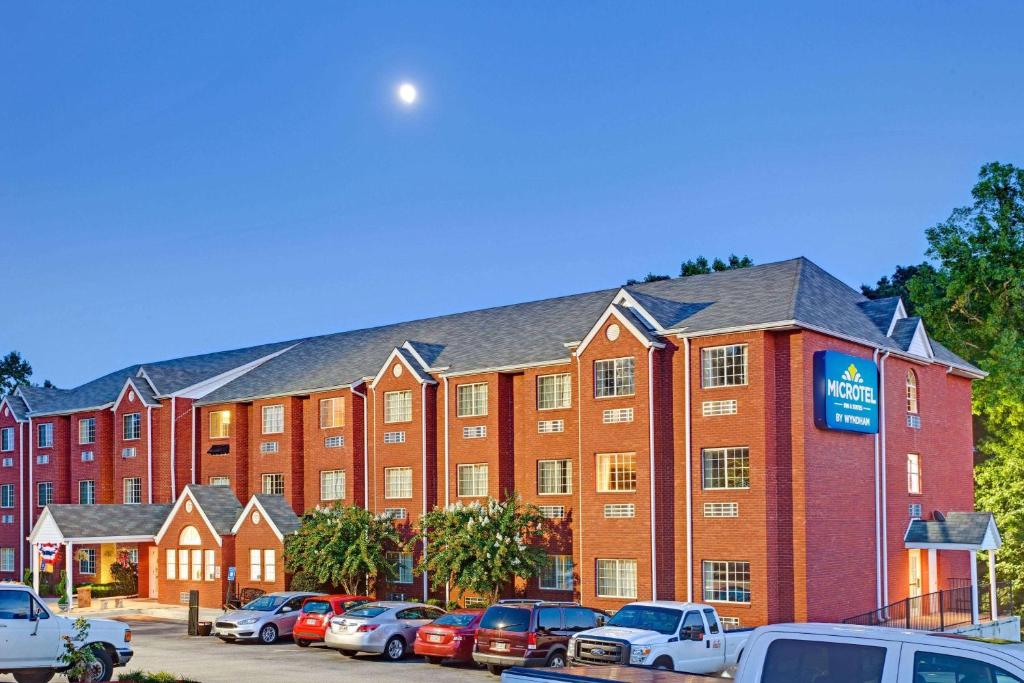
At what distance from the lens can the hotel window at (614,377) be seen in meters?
38.9

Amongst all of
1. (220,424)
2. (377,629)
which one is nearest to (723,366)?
(377,629)

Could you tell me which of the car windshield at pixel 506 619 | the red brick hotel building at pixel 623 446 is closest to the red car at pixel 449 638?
the car windshield at pixel 506 619

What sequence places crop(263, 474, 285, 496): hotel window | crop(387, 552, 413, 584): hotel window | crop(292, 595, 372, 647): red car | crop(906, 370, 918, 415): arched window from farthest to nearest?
crop(263, 474, 285, 496): hotel window, crop(387, 552, 413, 584): hotel window, crop(906, 370, 918, 415): arched window, crop(292, 595, 372, 647): red car

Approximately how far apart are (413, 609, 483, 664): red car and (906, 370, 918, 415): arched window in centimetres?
1942

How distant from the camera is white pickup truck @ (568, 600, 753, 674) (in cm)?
2509

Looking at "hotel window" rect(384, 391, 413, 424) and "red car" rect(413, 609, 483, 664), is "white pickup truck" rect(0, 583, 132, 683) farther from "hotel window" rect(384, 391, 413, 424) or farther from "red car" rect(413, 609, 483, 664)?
"hotel window" rect(384, 391, 413, 424)

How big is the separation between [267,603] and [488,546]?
7696mm

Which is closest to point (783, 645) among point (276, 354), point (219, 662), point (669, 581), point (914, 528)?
point (219, 662)

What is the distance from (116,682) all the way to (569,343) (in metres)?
23.0

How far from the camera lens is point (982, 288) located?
169ft

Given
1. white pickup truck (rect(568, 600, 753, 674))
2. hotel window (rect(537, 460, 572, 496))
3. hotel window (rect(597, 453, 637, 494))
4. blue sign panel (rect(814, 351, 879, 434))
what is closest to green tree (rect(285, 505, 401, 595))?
hotel window (rect(537, 460, 572, 496))

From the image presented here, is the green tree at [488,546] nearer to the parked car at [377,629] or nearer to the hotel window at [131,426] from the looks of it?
the parked car at [377,629]

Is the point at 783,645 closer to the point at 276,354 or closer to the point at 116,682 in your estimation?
the point at 116,682

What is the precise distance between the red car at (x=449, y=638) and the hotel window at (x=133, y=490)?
1330 inches
